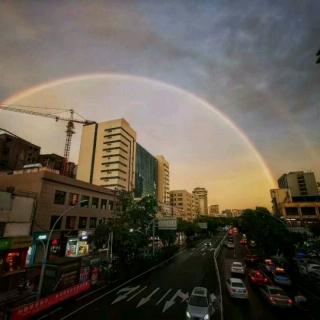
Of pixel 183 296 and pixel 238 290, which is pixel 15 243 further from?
pixel 238 290

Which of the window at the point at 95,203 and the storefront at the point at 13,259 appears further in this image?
the window at the point at 95,203

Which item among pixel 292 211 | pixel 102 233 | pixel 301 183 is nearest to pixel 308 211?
pixel 292 211

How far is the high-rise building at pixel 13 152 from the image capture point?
3301 inches

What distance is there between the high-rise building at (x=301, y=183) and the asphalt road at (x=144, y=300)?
17641 cm

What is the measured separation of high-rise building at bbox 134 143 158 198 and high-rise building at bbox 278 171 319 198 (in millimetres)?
108520

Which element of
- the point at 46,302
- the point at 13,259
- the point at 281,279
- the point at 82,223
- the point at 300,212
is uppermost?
the point at 300,212

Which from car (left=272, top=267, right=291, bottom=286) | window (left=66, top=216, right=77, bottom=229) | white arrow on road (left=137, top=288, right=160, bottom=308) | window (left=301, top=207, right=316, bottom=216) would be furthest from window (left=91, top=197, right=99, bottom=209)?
window (left=301, top=207, right=316, bottom=216)

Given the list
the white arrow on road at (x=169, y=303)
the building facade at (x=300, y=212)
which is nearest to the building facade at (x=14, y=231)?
the white arrow on road at (x=169, y=303)

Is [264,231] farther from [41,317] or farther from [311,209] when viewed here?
[311,209]

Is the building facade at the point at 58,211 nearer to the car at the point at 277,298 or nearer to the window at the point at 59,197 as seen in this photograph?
the window at the point at 59,197

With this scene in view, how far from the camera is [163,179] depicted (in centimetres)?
16562

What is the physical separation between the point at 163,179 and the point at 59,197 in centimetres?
12580

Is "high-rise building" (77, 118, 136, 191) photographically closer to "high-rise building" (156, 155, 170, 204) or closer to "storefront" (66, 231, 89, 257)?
"high-rise building" (156, 155, 170, 204)

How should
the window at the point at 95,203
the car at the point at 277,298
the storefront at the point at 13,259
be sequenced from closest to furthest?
the car at the point at 277,298 < the storefront at the point at 13,259 < the window at the point at 95,203
